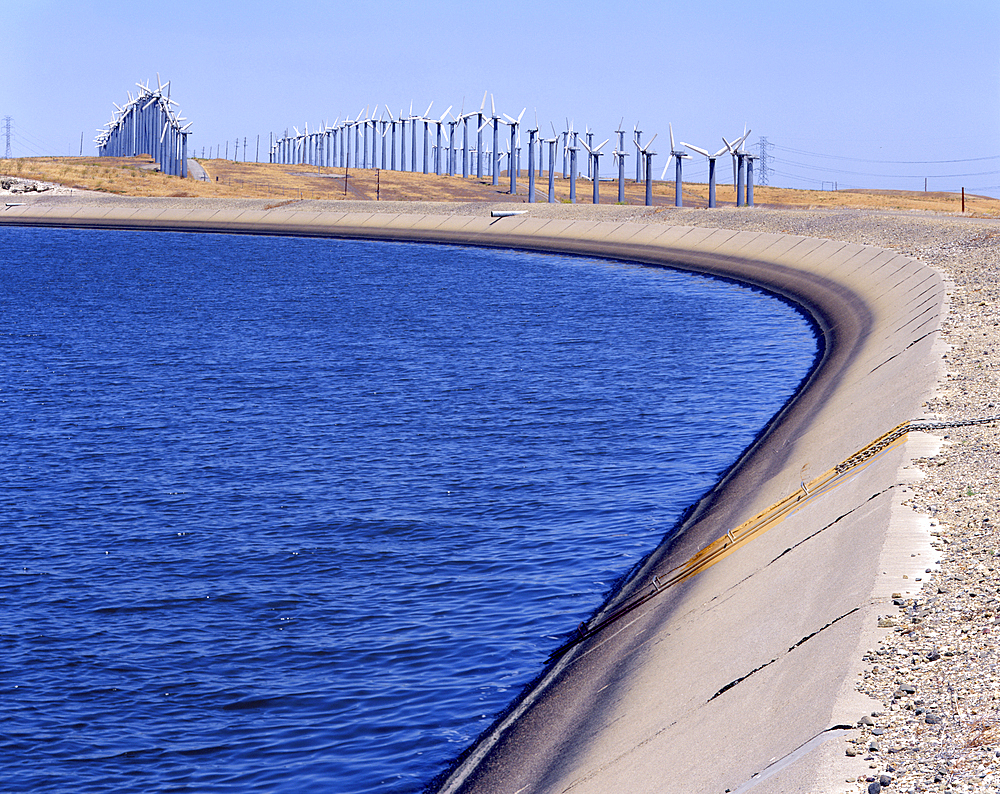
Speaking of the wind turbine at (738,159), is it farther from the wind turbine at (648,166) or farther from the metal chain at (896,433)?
the metal chain at (896,433)

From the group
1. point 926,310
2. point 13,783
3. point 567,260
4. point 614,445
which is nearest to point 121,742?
point 13,783

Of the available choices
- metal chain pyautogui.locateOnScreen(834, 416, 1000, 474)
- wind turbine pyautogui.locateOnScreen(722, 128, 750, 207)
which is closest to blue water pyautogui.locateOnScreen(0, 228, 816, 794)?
metal chain pyautogui.locateOnScreen(834, 416, 1000, 474)

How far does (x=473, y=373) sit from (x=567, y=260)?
77477mm

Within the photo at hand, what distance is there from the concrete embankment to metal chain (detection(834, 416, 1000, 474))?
14.2 inches

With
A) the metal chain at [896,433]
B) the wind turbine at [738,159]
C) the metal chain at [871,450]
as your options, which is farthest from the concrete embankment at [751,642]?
the wind turbine at [738,159]

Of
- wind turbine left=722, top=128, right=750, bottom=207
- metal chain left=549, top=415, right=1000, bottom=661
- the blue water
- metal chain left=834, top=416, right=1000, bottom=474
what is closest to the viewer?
the blue water

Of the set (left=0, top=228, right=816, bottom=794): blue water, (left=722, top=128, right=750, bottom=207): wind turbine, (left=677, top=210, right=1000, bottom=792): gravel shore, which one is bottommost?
(left=0, top=228, right=816, bottom=794): blue water

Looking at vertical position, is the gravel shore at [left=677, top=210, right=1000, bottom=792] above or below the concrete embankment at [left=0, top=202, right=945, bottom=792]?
→ above

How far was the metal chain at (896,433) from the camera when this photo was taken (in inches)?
1095

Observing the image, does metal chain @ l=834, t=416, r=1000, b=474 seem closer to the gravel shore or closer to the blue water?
the gravel shore

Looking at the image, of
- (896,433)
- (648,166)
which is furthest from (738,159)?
(896,433)

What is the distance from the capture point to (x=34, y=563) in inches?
1066

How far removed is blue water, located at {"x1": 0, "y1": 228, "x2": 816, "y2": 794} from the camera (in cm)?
1933

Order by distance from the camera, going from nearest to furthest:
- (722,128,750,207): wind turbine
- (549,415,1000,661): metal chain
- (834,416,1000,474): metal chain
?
(549,415,1000,661): metal chain → (834,416,1000,474): metal chain → (722,128,750,207): wind turbine
